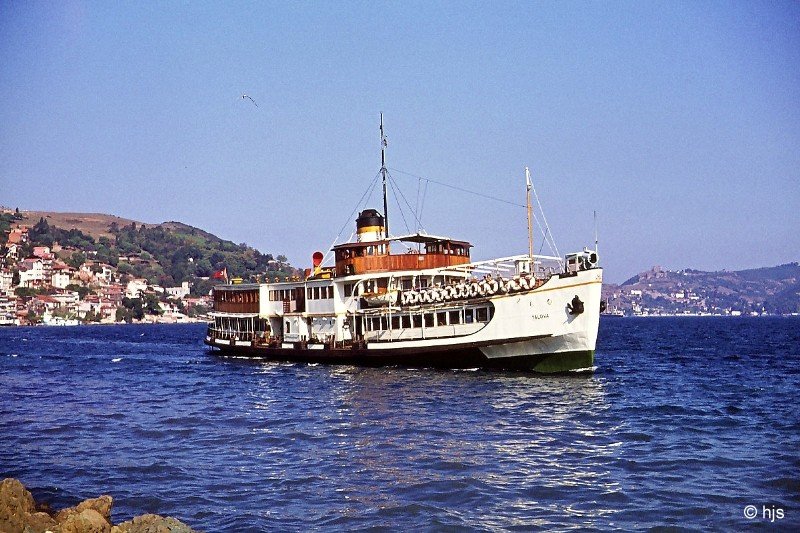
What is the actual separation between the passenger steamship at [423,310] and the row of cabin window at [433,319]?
0.06 metres

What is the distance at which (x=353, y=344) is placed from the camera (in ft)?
134

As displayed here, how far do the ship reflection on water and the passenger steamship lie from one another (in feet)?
7.53

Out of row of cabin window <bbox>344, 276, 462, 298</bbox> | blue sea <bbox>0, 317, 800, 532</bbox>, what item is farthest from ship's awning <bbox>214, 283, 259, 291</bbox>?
blue sea <bbox>0, 317, 800, 532</bbox>

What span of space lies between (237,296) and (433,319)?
68.0 ft

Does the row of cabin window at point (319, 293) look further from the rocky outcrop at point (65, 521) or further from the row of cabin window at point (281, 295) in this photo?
the rocky outcrop at point (65, 521)

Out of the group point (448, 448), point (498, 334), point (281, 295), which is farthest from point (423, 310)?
point (448, 448)

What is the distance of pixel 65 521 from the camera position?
38.4ft

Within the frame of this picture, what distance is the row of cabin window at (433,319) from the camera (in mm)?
35656

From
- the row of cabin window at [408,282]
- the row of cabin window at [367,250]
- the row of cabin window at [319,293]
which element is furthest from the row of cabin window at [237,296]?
the row of cabin window at [367,250]

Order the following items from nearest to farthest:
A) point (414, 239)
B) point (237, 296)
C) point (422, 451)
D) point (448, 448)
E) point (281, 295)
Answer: point (422, 451) → point (448, 448) → point (414, 239) → point (281, 295) → point (237, 296)

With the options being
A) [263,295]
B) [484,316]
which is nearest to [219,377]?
[263,295]

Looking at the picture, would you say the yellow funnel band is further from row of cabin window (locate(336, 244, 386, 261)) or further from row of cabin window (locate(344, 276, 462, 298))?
row of cabin window (locate(344, 276, 462, 298))

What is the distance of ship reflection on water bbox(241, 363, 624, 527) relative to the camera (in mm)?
14633

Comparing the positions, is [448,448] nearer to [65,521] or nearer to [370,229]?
[65,521]
